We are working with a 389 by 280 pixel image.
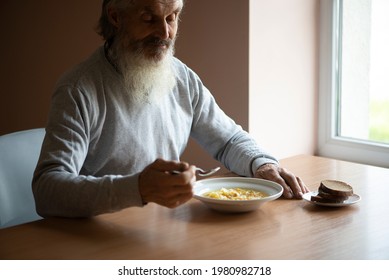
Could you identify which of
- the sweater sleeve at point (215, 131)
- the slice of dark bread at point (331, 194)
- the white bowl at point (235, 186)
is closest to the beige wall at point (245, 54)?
the sweater sleeve at point (215, 131)

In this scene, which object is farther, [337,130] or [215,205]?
[337,130]

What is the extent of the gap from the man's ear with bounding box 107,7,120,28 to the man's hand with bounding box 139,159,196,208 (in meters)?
0.69

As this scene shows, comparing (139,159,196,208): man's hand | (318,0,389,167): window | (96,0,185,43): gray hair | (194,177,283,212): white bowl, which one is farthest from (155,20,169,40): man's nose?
(318,0,389,167): window

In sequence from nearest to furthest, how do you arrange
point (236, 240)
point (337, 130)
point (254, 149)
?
point (236, 240)
point (254, 149)
point (337, 130)

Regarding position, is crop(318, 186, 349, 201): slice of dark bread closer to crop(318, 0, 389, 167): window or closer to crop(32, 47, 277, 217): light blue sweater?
crop(32, 47, 277, 217): light blue sweater

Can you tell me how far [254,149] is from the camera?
191 cm

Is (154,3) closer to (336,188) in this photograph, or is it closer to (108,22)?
(108,22)

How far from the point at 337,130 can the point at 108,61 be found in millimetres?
1306

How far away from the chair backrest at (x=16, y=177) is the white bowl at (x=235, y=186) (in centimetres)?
56

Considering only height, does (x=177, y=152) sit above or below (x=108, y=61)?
below

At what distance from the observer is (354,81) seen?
2.62m
